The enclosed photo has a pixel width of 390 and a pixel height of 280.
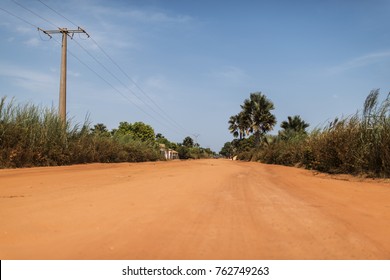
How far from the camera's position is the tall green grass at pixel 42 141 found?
11.6 meters

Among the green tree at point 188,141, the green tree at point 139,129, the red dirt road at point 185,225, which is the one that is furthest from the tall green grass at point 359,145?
the green tree at point 188,141

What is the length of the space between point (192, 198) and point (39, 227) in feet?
7.68

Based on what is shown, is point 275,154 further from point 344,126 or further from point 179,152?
point 179,152

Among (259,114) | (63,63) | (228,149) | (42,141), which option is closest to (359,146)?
(42,141)

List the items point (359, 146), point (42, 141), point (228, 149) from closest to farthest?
point (359, 146)
point (42, 141)
point (228, 149)

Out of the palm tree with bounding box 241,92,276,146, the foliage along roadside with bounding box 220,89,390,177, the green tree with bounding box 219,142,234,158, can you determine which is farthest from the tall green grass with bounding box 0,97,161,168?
the green tree with bounding box 219,142,234,158

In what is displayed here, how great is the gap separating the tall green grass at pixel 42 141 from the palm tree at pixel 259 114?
3459 centimetres

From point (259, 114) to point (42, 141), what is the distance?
40.5 m

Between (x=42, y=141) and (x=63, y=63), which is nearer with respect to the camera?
(x=42, y=141)

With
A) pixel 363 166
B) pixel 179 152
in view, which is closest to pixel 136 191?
pixel 363 166

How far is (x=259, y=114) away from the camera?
50250 mm

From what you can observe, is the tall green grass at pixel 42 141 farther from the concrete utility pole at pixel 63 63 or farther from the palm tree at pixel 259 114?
the palm tree at pixel 259 114

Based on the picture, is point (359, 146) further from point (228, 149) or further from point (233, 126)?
point (228, 149)

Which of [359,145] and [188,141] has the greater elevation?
[188,141]
